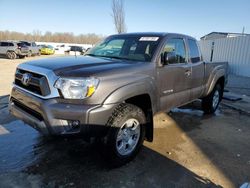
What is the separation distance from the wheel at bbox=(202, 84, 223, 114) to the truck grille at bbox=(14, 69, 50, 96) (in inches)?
174

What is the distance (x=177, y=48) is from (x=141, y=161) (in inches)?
89.4

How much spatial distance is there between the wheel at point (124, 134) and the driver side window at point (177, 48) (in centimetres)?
131

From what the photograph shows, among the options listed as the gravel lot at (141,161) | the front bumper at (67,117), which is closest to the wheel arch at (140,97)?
the front bumper at (67,117)

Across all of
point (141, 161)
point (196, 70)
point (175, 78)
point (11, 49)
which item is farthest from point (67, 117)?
point (11, 49)

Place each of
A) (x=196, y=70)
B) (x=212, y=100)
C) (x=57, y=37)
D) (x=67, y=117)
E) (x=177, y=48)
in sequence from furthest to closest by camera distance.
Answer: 1. (x=57, y=37)
2. (x=212, y=100)
3. (x=196, y=70)
4. (x=177, y=48)
5. (x=67, y=117)

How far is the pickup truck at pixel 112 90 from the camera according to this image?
119 inches

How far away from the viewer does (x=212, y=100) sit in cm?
643

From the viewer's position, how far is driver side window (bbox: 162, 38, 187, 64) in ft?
14.5

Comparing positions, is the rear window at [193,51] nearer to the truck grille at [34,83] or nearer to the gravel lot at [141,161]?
the gravel lot at [141,161]

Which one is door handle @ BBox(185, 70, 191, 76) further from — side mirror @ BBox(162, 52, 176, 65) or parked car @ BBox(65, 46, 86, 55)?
parked car @ BBox(65, 46, 86, 55)

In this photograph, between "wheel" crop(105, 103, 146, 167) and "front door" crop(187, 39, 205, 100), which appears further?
"front door" crop(187, 39, 205, 100)

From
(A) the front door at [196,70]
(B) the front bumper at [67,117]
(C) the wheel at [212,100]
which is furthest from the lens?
(C) the wheel at [212,100]

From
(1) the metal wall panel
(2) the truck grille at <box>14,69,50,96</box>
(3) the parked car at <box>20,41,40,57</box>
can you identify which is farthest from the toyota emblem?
(3) the parked car at <box>20,41,40,57</box>

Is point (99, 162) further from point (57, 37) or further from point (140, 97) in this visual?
point (57, 37)
